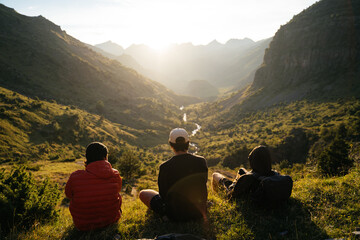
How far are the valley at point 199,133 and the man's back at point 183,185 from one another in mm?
429

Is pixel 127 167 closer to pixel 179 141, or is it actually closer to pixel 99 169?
pixel 99 169

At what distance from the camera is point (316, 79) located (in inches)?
3492

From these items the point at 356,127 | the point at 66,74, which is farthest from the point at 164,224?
the point at 66,74

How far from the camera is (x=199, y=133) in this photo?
9919cm

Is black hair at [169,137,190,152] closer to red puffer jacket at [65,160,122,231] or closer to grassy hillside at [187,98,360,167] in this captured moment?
red puffer jacket at [65,160,122,231]

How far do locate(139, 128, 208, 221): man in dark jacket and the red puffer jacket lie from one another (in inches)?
51.7

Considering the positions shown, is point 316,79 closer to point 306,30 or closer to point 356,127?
point 306,30

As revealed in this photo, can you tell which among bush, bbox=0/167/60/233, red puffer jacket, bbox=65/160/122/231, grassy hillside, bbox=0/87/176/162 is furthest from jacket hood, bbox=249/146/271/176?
grassy hillside, bbox=0/87/176/162

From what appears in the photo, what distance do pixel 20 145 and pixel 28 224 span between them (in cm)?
4054

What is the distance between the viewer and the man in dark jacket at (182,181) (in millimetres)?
4566

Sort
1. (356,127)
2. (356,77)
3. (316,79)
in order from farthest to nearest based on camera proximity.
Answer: (316,79)
(356,77)
(356,127)

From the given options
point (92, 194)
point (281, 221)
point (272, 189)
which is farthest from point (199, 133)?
point (92, 194)

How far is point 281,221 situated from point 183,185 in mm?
2700

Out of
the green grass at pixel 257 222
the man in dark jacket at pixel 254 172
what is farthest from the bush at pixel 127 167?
the man in dark jacket at pixel 254 172
